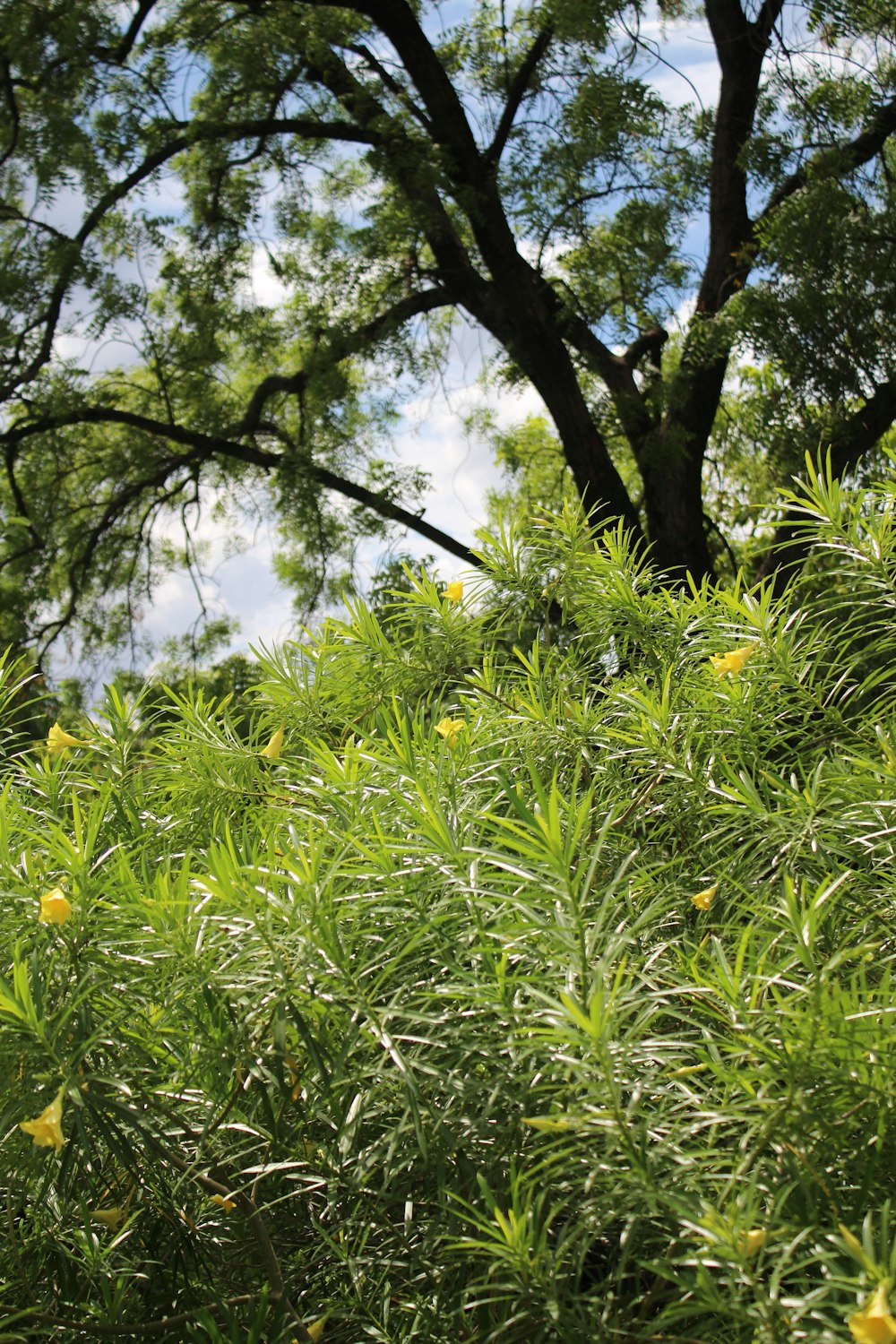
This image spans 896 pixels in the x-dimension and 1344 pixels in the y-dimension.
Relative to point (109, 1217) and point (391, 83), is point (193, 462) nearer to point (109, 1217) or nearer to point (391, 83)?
point (391, 83)

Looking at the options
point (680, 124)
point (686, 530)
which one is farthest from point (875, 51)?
point (686, 530)

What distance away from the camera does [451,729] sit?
3.71 ft

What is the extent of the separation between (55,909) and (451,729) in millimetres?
421

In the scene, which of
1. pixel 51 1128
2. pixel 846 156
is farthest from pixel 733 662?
pixel 846 156

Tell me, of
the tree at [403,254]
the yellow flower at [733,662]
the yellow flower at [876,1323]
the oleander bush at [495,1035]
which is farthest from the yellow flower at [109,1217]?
the tree at [403,254]

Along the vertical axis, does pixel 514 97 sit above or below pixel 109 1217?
above

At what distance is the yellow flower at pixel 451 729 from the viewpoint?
1114 mm

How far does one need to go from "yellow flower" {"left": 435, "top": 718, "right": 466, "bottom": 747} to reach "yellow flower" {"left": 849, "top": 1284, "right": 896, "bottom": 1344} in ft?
2.00

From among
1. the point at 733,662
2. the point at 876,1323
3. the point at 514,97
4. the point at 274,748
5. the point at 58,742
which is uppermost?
the point at 514,97

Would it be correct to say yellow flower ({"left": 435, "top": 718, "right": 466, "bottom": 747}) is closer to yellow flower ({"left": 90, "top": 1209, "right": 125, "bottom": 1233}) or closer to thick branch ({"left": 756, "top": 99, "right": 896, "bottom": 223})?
yellow flower ({"left": 90, "top": 1209, "right": 125, "bottom": 1233})

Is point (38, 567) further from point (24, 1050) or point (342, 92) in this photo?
point (24, 1050)

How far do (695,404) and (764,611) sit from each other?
559cm

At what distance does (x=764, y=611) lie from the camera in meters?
1.20

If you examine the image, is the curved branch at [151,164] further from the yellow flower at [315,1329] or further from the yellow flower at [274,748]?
the yellow flower at [315,1329]
